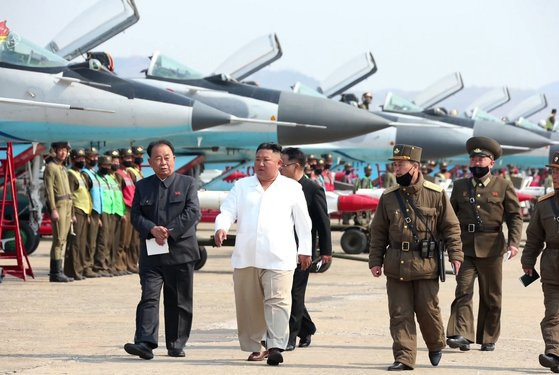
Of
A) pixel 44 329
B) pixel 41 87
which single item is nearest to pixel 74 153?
pixel 41 87

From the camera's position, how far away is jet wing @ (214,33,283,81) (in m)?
25.3

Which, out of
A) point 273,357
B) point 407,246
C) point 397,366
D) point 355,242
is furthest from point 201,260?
point 397,366

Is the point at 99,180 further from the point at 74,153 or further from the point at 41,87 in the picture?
the point at 41,87

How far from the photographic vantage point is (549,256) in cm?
879

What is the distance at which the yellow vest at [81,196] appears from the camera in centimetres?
1582

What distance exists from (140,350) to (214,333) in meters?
1.78

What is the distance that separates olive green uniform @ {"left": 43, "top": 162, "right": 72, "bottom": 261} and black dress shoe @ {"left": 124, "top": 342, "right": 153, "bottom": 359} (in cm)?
658

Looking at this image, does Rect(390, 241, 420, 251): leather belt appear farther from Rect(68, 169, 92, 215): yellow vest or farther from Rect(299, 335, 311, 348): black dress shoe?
Rect(68, 169, 92, 215): yellow vest

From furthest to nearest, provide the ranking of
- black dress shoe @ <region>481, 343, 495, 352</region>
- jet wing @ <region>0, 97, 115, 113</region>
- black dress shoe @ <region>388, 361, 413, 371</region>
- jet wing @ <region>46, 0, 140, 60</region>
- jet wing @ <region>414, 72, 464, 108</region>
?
jet wing @ <region>414, 72, 464, 108</region>, jet wing @ <region>46, 0, 140, 60</region>, jet wing @ <region>0, 97, 115, 113</region>, black dress shoe @ <region>481, 343, 495, 352</region>, black dress shoe @ <region>388, 361, 413, 371</region>

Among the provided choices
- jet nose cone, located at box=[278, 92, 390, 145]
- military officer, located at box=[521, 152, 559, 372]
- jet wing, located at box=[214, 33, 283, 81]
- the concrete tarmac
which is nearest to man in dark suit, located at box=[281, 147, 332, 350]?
the concrete tarmac

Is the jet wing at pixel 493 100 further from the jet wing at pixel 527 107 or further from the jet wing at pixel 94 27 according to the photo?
the jet wing at pixel 94 27

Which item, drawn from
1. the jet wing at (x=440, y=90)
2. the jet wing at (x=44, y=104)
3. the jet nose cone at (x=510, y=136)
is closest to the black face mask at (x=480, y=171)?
the jet wing at (x=44, y=104)

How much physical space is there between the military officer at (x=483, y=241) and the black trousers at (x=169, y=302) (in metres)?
1.99

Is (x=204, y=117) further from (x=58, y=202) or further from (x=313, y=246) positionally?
(x=313, y=246)
